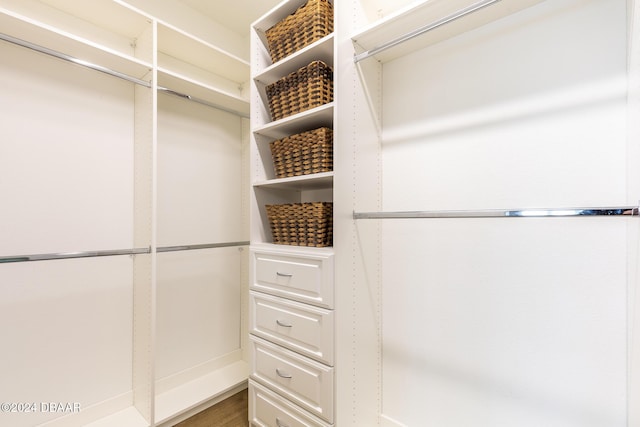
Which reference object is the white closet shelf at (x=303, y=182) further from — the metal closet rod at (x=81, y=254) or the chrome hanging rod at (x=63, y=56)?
the chrome hanging rod at (x=63, y=56)

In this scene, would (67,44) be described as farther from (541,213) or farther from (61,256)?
(541,213)

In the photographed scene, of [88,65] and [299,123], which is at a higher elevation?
[88,65]

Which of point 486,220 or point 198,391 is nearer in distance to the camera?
point 486,220

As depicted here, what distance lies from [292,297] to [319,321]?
0.65ft

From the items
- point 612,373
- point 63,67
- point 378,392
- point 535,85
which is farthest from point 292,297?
point 63,67

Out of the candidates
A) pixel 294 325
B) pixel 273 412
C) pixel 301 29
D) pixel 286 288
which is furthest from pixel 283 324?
pixel 301 29

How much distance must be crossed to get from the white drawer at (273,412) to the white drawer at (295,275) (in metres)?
0.54

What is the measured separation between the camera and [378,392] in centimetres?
158

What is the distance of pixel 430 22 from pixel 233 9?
5.04ft

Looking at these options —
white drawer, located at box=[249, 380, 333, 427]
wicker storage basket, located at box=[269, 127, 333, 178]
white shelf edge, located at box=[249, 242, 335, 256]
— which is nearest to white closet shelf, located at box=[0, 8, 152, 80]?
wicker storage basket, located at box=[269, 127, 333, 178]

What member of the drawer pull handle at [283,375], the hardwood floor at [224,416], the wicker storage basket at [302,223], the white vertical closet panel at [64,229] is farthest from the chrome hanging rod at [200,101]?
the hardwood floor at [224,416]

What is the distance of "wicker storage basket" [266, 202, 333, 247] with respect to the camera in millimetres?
1438

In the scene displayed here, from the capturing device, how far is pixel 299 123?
62.4 inches

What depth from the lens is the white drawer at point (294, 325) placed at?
132 cm
